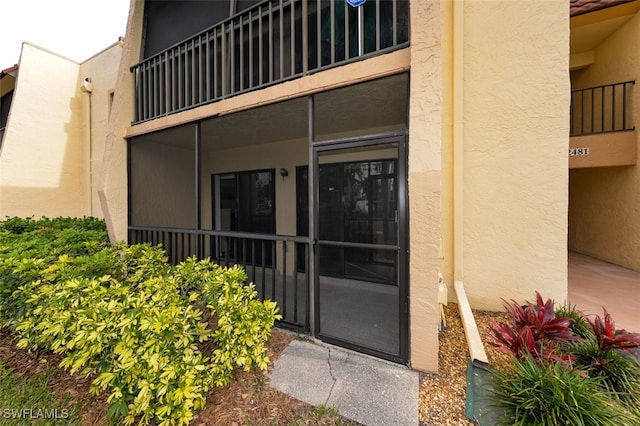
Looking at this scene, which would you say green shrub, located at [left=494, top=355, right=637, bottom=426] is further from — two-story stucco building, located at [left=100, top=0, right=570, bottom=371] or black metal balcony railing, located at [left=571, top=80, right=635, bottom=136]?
black metal balcony railing, located at [left=571, top=80, right=635, bottom=136]

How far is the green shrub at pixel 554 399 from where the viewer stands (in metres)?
1.63

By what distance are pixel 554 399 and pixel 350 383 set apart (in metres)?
1.46

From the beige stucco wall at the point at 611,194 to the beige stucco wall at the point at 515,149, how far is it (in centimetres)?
333

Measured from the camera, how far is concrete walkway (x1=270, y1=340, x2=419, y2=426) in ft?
6.50

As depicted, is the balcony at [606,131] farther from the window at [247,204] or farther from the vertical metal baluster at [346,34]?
the window at [247,204]

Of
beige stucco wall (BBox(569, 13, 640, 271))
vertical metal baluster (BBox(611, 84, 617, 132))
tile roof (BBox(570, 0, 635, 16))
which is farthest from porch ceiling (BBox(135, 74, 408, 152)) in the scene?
beige stucco wall (BBox(569, 13, 640, 271))

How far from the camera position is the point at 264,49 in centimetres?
389

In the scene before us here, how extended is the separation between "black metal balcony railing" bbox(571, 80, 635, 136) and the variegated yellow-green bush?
7451 millimetres

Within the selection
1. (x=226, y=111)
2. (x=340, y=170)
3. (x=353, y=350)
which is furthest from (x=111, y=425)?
(x=340, y=170)

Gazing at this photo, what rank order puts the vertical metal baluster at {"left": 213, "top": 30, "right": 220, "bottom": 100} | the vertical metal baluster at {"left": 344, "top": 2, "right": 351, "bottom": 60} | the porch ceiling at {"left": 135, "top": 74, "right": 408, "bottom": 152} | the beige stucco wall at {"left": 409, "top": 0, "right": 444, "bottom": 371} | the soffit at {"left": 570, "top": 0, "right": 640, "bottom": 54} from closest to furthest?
the beige stucco wall at {"left": 409, "top": 0, "right": 444, "bottom": 371}
the vertical metal baluster at {"left": 344, "top": 2, "right": 351, "bottom": 60}
the porch ceiling at {"left": 135, "top": 74, "right": 408, "bottom": 152}
the vertical metal baluster at {"left": 213, "top": 30, "right": 220, "bottom": 100}
the soffit at {"left": 570, "top": 0, "right": 640, "bottom": 54}

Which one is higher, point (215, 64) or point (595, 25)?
point (595, 25)

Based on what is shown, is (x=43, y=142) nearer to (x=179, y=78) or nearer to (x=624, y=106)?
(x=179, y=78)

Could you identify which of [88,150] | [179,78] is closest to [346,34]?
[179,78]

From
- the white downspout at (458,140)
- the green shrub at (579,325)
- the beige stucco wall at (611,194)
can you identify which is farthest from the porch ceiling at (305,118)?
the beige stucco wall at (611,194)
